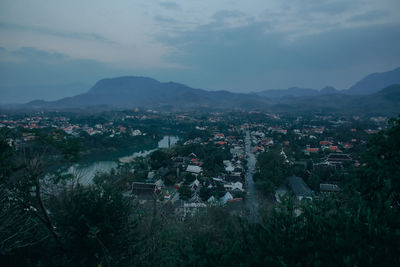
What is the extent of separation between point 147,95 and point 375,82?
332ft

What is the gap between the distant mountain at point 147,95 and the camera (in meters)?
75.2

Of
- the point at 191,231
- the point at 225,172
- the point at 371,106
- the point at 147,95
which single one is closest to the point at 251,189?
the point at 225,172

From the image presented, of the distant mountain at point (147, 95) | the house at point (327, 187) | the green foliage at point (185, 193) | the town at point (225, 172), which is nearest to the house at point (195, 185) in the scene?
the town at point (225, 172)

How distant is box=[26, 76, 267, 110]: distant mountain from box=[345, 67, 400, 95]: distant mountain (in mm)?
53049

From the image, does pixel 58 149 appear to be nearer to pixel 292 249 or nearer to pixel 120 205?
pixel 120 205

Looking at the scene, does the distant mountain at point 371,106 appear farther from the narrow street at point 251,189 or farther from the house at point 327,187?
the house at point 327,187

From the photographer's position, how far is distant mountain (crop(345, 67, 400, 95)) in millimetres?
98250

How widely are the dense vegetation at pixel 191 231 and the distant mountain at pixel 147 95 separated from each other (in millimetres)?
64919

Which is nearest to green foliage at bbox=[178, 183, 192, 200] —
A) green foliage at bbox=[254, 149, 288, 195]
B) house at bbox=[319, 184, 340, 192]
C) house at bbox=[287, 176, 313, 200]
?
green foliage at bbox=[254, 149, 288, 195]

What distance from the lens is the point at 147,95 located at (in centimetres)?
9688

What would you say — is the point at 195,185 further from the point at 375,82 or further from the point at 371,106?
the point at 375,82

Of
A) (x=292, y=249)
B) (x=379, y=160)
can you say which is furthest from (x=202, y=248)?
(x=379, y=160)

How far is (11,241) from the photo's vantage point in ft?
Result: 7.55

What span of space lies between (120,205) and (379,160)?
340 centimetres
